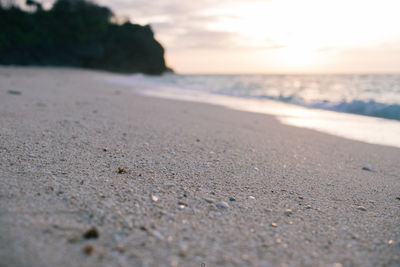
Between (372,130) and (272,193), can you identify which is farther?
(372,130)

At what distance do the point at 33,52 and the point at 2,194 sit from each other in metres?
42.4

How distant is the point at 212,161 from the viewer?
Result: 2.71 meters

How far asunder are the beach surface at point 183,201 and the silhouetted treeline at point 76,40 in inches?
1539

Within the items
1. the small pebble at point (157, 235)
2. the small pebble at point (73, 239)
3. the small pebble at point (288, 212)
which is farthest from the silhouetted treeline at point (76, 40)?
the small pebble at point (288, 212)

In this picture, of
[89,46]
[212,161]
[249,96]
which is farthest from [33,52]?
[212,161]

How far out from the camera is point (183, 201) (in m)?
1.79

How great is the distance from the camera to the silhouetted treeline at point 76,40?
108 ft

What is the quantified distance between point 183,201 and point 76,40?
45570 mm

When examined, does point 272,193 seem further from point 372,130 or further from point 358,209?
point 372,130

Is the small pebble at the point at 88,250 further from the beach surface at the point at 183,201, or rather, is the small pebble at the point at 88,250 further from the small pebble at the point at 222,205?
the small pebble at the point at 222,205

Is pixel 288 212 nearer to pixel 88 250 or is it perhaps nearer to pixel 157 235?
pixel 157 235

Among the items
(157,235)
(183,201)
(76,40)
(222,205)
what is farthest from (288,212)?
(76,40)

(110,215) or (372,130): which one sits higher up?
(372,130)

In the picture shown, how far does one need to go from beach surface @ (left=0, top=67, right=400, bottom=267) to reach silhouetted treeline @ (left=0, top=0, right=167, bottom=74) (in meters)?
39.1
